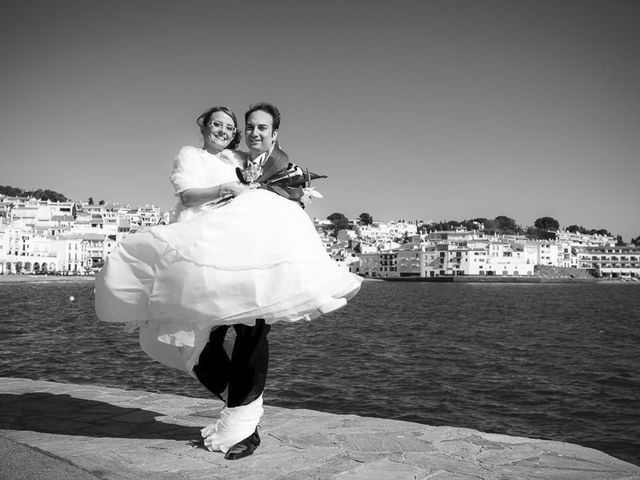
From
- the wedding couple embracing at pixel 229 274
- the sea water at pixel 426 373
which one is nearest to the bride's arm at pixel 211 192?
the wedding couple embracing at pixel 229 274

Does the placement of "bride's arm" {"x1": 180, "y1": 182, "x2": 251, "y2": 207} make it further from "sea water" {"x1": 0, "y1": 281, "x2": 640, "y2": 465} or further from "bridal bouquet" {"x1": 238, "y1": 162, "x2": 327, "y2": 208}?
"sea water" {"x1": 0, "y1": 281, "x2": 640, "y2": 465}

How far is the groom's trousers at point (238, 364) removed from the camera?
4.30 meters

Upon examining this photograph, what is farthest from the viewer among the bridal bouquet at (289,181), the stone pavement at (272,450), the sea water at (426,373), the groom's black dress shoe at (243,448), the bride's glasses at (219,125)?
the sea water at (426,373)

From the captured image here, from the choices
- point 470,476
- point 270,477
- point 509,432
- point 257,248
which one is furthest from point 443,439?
point 509,432

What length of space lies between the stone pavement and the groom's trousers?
0.43 meters

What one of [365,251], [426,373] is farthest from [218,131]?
[365,251]

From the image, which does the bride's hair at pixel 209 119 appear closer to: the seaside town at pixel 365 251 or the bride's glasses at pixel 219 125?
the bride's glasses at pixel 219 125

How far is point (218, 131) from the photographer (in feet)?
15.4

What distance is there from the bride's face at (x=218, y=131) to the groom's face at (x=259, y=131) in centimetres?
20

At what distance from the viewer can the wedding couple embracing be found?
12.9 ft

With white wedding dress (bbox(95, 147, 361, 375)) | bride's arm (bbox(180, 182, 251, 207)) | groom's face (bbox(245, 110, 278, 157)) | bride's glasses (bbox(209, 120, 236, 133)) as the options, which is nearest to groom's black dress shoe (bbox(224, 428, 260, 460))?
white wedding dress (bbox(95, 147, 361, 375))

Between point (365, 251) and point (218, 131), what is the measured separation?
16959 cm

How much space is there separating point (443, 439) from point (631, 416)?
368 inches

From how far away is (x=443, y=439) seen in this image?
482 cm
